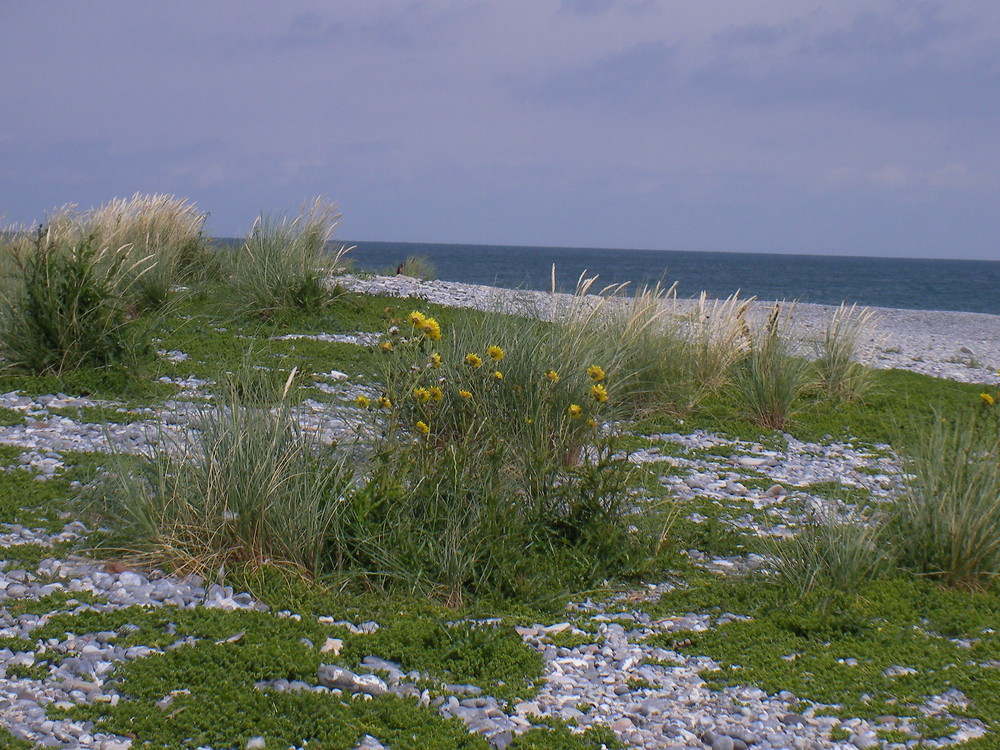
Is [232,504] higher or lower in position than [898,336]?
lower

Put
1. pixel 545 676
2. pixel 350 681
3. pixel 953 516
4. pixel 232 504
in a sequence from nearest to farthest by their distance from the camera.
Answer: pixel 350 681 → pixel 545 676 → pixel 232 504 → pixel 953 516

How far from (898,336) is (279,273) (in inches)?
459

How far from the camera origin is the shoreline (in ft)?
34.9

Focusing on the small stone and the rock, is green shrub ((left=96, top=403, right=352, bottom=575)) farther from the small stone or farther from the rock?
the rock

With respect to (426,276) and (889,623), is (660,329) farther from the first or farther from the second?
(426,276)

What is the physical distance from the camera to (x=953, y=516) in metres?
3.80

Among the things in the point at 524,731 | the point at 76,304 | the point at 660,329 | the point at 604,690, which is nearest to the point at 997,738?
the point at 604,690

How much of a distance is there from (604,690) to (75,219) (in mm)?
10804

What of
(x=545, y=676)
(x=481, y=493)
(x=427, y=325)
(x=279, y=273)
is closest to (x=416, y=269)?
(x=279, y=273)

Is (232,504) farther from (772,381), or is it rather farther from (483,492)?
(772,381)

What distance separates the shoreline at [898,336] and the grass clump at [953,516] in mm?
3544

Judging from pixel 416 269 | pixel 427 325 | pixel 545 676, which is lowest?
→ pixel 545 676

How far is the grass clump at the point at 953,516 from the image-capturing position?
3.81 metres

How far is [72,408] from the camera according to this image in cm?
572
